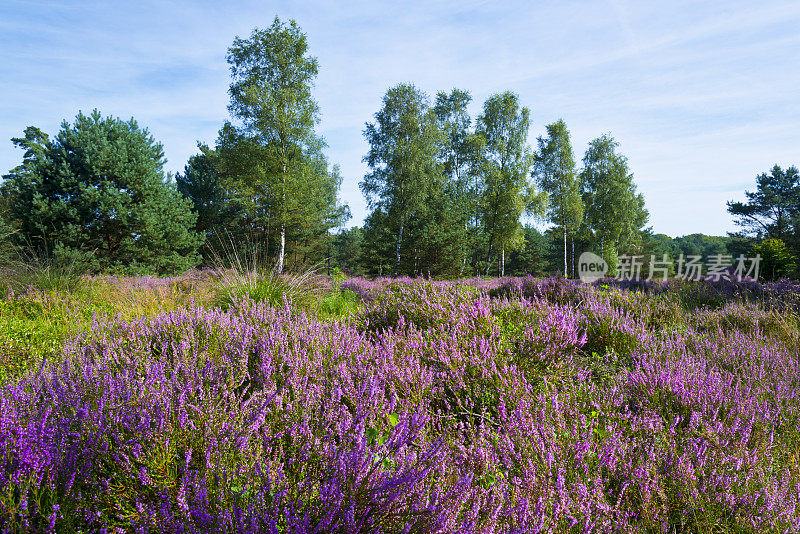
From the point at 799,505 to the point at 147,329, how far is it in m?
3.64

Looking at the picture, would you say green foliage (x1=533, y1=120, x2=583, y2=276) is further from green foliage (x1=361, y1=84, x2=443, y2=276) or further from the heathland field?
the heathland field

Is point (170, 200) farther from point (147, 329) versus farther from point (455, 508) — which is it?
point (455, 508)

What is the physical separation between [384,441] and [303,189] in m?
17.4

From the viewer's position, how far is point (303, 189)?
17.9 m

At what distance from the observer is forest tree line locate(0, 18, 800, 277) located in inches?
605

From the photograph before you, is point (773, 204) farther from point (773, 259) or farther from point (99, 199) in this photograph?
point (99, 199)

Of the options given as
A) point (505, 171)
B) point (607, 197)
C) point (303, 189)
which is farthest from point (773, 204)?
point (303, 189)

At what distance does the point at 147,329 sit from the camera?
292 cm

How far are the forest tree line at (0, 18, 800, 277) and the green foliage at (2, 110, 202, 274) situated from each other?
62 millimetres

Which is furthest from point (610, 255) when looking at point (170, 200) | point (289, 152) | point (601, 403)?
point (601, 403)

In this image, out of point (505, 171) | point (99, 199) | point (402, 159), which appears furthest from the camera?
point (505, 171)

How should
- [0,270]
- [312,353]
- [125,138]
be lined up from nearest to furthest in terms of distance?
[312,353] → [0,270] → [125,138]
